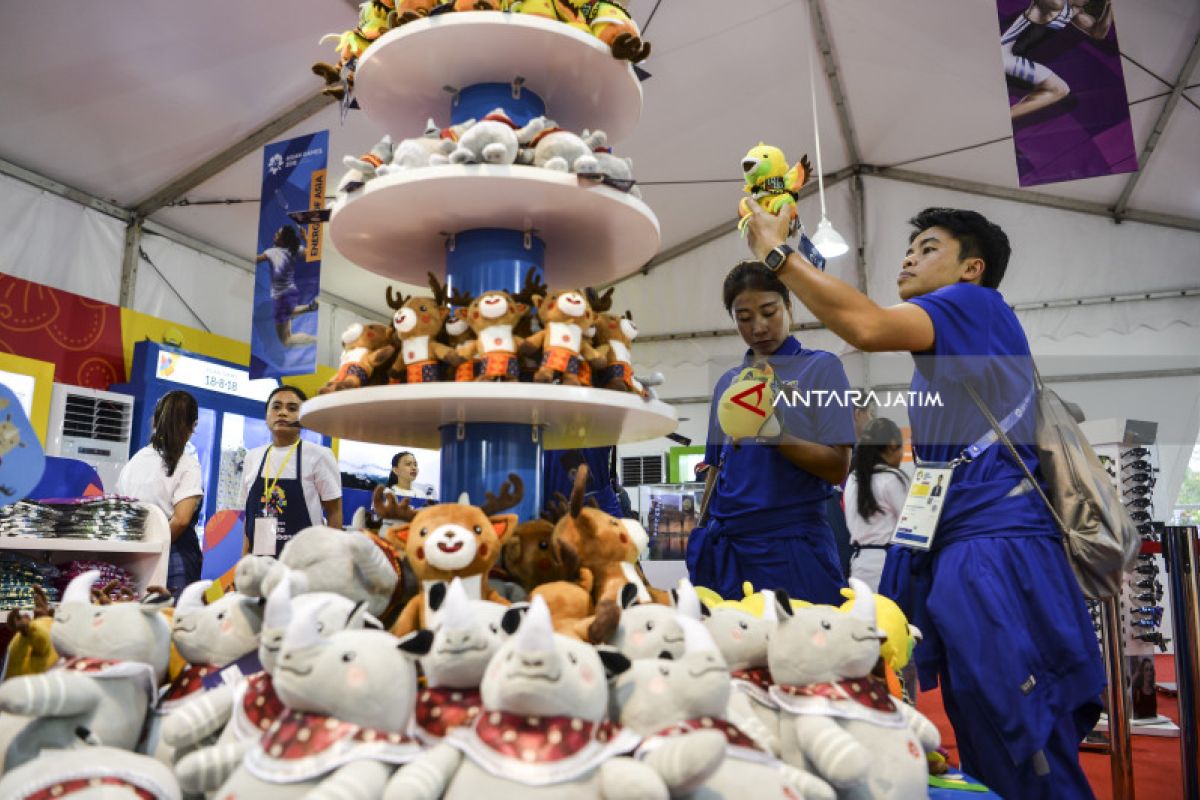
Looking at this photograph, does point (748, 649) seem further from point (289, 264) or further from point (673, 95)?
point (673, 95)

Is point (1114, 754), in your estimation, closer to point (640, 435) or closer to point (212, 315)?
point (640, 435)

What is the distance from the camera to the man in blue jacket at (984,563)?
5.04 ft

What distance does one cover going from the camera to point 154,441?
3.40 m

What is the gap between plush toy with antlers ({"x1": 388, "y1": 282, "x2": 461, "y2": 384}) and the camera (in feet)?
5.25

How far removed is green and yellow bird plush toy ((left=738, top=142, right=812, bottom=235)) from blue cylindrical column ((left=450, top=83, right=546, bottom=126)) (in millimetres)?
506

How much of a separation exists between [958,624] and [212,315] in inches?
306

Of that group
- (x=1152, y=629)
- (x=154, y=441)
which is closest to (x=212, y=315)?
(x=154, y=441)

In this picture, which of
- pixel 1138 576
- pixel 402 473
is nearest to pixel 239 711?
pixel 1138 576

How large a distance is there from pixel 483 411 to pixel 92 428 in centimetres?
533

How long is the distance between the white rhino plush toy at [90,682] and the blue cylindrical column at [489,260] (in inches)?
33.3

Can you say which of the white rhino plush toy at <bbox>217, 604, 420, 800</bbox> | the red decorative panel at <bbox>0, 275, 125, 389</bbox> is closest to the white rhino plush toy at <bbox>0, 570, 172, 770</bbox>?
the white rhino plush toy at <bbox>217, 604, 420, 800</bbox>

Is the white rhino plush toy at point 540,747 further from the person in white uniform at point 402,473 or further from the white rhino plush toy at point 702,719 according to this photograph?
the person in white uniform at point 402,473

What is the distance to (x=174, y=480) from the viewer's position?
339 centimetres

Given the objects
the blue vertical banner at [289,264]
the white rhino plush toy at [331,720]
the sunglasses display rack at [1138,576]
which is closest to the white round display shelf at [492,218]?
the white rhino plush toy at [331,720]
